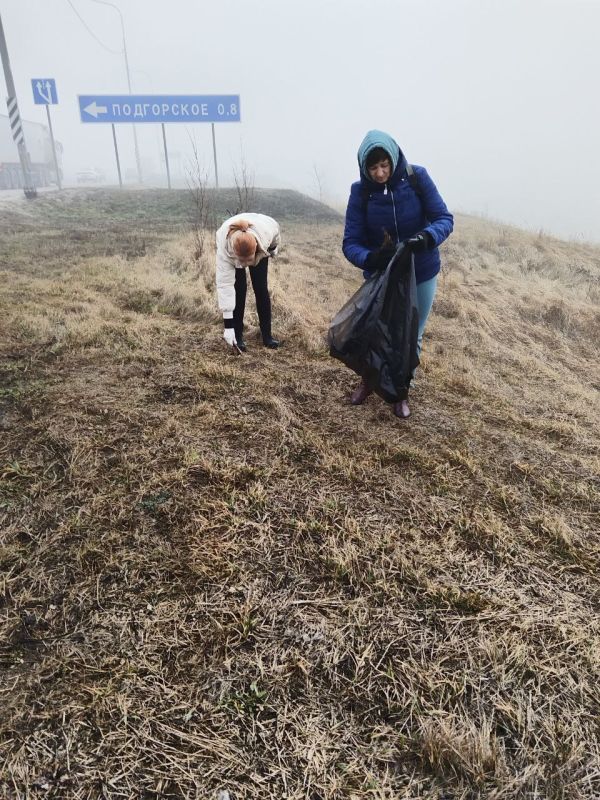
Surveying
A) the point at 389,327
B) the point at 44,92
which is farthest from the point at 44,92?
the point at 389,327

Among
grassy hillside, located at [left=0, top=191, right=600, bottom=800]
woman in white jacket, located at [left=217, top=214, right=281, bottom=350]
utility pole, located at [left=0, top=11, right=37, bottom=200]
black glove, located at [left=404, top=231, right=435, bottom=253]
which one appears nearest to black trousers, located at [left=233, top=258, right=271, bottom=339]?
woman in white jacket, located at [left=217, top=214, right=281, bottom=350]

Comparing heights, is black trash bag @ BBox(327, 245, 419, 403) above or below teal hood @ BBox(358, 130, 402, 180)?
below

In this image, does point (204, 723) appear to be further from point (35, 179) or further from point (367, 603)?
point (35, 179)

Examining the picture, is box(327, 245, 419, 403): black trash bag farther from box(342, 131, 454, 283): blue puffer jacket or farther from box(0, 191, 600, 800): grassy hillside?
box(0, 191, 600, 800): grassy hillside

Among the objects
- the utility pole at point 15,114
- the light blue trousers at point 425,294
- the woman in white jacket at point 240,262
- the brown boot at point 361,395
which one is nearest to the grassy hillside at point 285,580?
the brown boot at point 361,395

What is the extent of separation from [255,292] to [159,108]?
19.2 m

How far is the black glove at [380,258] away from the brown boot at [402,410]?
0.85m

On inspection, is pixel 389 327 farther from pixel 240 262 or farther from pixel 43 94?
pixel 43 94

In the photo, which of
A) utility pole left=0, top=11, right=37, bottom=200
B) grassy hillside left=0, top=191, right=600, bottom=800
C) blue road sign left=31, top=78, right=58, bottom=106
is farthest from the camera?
blue road sign left=31, top=78, right=58, bottom=106

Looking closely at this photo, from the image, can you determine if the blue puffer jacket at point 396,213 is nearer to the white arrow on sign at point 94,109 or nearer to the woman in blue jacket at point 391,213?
the woman in blue jacket at point 391,213

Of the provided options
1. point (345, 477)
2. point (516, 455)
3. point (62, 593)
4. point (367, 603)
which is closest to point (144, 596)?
point (62, 593)

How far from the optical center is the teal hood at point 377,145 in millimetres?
2420

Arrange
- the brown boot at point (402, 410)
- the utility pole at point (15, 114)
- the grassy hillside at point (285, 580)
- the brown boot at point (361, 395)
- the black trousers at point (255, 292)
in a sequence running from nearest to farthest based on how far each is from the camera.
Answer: the grassy hillside at point (285, 580), the brown boot at point (402, 410), the brown boot at point (361, 395), the black trousers at point (255, 292), the utility pole at point (15, 114)

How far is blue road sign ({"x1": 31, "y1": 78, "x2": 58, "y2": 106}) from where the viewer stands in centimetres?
1761
